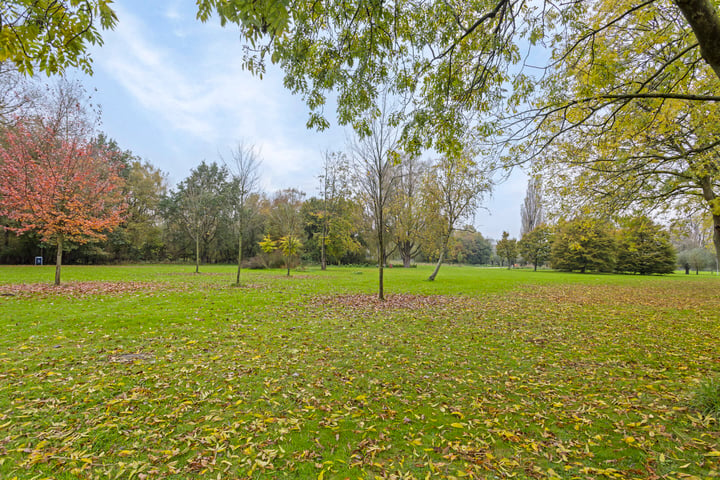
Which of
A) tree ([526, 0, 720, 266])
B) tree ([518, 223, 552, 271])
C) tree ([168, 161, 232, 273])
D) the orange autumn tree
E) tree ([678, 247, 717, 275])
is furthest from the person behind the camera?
tree ([518, 223, 552, 271])

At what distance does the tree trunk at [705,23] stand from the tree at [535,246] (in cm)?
3986

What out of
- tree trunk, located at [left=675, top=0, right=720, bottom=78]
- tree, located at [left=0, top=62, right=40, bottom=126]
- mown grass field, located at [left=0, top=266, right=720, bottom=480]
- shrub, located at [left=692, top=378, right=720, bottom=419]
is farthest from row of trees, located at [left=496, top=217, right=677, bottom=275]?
tree, located at [left=0, top=62, right=40, bottom=126]

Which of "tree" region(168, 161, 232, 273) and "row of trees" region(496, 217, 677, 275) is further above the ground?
"tree" region(168, 161, 232, 273)

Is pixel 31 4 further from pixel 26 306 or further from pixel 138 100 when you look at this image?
pixel 138 100

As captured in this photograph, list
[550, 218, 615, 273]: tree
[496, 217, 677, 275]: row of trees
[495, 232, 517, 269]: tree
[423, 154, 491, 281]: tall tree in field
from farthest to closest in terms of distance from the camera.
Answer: [495, 232, 517, 269]: tree → [550, 218, 615, 273]: tree → [496, 217, 677, 275]: row of trees → [423, 154, 491, 281]: tall tree in field

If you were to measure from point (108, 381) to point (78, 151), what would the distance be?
13182 mm

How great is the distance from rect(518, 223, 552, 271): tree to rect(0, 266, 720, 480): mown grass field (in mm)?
33972

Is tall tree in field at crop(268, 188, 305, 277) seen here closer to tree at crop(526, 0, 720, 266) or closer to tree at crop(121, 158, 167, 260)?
tree at crop(121, 158, 167, 260)

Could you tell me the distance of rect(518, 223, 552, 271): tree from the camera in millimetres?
37656

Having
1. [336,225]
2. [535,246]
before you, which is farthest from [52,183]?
[535,246]

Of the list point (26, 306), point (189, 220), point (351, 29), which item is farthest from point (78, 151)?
point (189, 220)

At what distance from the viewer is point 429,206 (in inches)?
763

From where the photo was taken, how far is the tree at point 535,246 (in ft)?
124

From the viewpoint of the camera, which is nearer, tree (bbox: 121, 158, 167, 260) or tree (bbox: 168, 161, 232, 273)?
tree (bbox: 121, 158, 167, 260)
